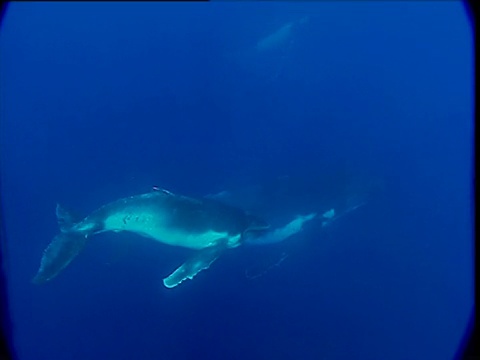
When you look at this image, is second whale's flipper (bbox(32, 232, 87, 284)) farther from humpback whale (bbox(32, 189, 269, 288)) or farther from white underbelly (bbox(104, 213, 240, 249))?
white underbelly (bbox(104, 213, 240, 249))

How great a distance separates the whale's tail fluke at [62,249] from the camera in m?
6.15

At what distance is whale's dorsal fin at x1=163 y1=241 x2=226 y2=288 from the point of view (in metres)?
6.02

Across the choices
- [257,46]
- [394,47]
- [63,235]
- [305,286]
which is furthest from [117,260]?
[394,47]

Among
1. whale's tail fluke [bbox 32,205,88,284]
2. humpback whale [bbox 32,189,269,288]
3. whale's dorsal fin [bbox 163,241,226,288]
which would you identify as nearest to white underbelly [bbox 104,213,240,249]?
humpback whale [bbox 32,189,269,288]

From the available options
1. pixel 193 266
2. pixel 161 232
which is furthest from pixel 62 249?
pixel 193 266

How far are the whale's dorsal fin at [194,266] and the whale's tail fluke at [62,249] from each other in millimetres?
1267

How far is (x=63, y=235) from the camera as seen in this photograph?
6.59 meters

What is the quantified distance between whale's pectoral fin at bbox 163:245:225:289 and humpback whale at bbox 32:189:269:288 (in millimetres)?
13

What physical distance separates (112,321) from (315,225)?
129 inches

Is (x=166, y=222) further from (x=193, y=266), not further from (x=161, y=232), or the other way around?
(x=193, y=266)

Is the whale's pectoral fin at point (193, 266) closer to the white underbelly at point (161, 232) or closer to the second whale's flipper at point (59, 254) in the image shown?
the white underbelly at point (161, 232)

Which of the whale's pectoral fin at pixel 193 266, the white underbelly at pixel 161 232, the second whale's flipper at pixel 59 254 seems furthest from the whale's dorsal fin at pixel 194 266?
the second whale's flipper at pixel 59 254

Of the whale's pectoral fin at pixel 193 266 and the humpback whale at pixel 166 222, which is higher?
the humpback whale at pixel 166 222

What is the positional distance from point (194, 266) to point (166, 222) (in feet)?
2.59
